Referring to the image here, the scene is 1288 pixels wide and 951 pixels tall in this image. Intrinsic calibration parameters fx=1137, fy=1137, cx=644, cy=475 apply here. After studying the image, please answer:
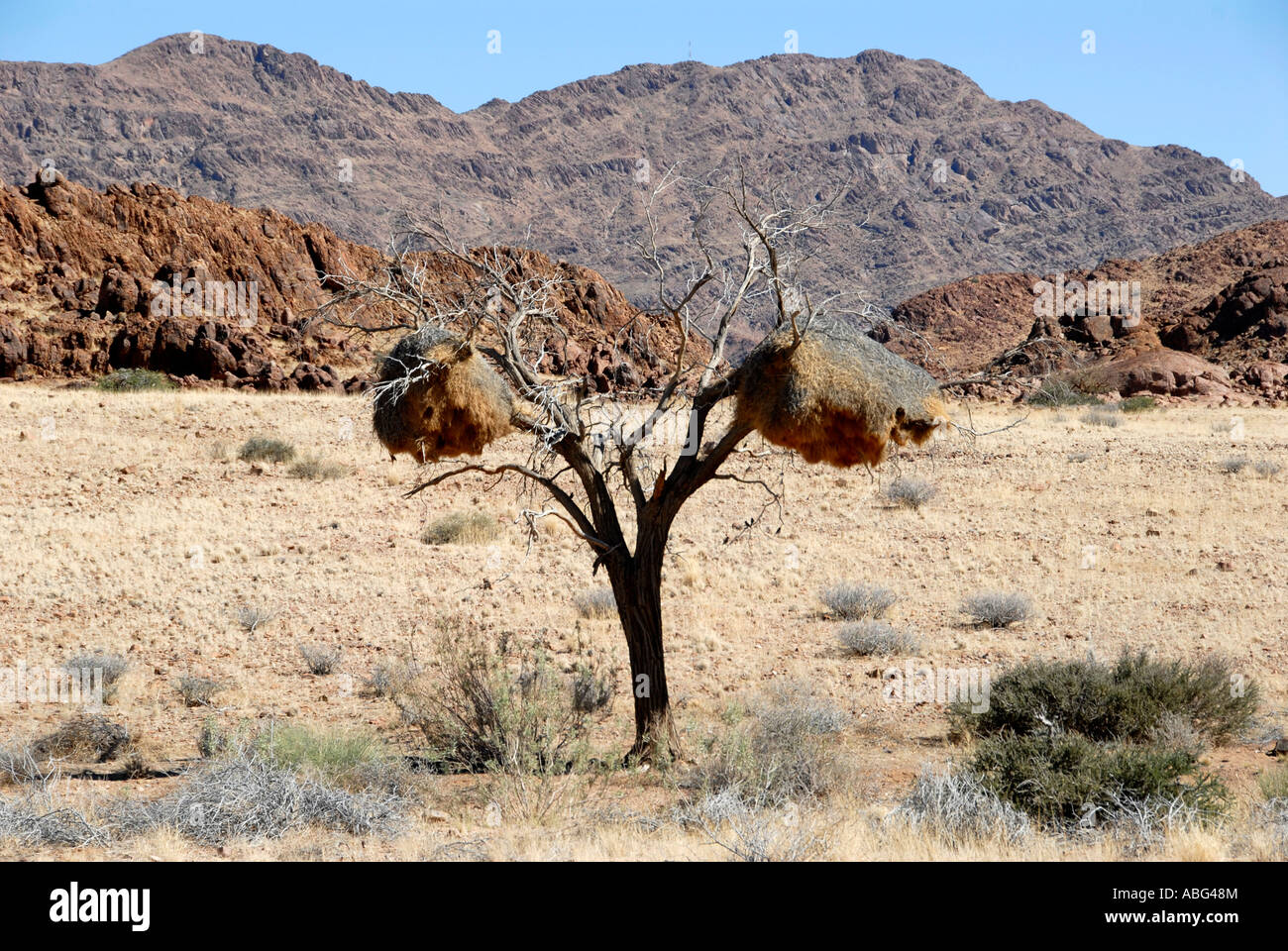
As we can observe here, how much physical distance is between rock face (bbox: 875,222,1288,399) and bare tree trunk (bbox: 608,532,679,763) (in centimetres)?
272

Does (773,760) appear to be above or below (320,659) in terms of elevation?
below

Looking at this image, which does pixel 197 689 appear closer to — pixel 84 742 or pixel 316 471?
pixel 84 742

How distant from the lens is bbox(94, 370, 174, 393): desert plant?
3019 cm

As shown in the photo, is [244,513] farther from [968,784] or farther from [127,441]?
[968,784]

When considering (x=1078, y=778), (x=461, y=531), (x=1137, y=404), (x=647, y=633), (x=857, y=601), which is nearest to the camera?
(x=1078, y=778)

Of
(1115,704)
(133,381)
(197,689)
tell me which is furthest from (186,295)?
(1115,704)

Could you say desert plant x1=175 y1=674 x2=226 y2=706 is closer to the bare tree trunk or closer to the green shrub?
the bare tree trunk

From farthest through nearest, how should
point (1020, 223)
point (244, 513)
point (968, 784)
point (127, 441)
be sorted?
point (1020, 223), point (127, 441), point (244, 513), point (968, 784)

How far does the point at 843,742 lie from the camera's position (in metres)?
10.2

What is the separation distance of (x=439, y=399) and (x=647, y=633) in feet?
8.11

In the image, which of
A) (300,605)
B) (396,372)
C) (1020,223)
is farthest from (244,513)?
(1020,223)

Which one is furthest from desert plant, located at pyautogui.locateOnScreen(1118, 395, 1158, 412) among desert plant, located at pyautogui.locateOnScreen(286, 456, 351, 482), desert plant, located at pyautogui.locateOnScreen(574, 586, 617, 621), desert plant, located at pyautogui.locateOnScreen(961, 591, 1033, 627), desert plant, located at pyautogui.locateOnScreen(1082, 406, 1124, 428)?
desert plant, located at pyautogui.locateOnScreen(574, 586, 617, 621)

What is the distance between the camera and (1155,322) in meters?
48.7

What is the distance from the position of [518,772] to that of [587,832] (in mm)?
920
